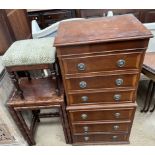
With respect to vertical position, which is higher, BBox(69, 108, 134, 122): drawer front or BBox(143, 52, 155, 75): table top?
BBox(143, 52, 155, 75): table top

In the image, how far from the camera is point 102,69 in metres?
1.15

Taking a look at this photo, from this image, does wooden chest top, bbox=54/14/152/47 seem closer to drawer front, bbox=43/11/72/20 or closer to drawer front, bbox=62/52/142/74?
drawer front, bbox=62/52/142/74

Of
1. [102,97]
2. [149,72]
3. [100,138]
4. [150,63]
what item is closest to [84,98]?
[102,97]

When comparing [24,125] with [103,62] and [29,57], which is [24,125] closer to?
[29,57]

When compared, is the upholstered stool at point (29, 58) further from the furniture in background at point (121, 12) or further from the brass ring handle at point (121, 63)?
the furniture in background at point (121, 12)

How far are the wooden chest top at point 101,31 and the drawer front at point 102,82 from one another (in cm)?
30

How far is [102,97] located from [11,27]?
1.06 m

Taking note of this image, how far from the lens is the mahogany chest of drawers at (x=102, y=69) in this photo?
3.36 ft

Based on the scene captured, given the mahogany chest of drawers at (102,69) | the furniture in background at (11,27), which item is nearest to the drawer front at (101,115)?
the mahogany chest of drawers at (102,69)

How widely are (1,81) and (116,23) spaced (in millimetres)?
981

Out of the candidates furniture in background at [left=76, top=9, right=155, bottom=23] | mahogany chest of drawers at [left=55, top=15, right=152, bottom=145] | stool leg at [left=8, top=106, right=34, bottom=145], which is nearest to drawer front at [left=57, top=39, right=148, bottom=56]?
mahogany chest of drawers at [left=55, top=15, right=152, bottom=145]

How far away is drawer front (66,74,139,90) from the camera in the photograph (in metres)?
1.20

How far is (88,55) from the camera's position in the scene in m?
1.08

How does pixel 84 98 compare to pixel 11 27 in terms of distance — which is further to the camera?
pixel 11 27
